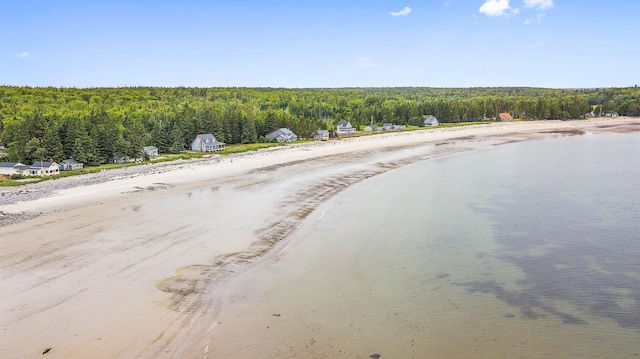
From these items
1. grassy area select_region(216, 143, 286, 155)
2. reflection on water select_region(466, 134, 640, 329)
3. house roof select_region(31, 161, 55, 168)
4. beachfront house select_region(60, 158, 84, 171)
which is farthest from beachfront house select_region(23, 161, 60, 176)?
reflection on water select_region(466, 134, 640, 329)

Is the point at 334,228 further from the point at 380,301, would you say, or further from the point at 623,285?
the point at 623,285

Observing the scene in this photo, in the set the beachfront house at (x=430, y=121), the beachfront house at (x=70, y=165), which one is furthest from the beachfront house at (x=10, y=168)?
the beachfront house at (x=430, y=121)

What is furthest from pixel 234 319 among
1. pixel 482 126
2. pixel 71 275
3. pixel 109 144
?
pixel 482 126

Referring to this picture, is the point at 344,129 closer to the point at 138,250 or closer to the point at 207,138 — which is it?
the point at 207,138

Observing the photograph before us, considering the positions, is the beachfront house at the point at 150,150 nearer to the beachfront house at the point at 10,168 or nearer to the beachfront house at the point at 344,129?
the beachfront house at the point at 10,168

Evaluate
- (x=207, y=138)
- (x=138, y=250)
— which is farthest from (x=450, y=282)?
(x=207, y=138)

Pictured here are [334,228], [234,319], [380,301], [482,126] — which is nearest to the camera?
[234,319]

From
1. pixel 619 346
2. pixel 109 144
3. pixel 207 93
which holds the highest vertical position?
pixel 207 93
